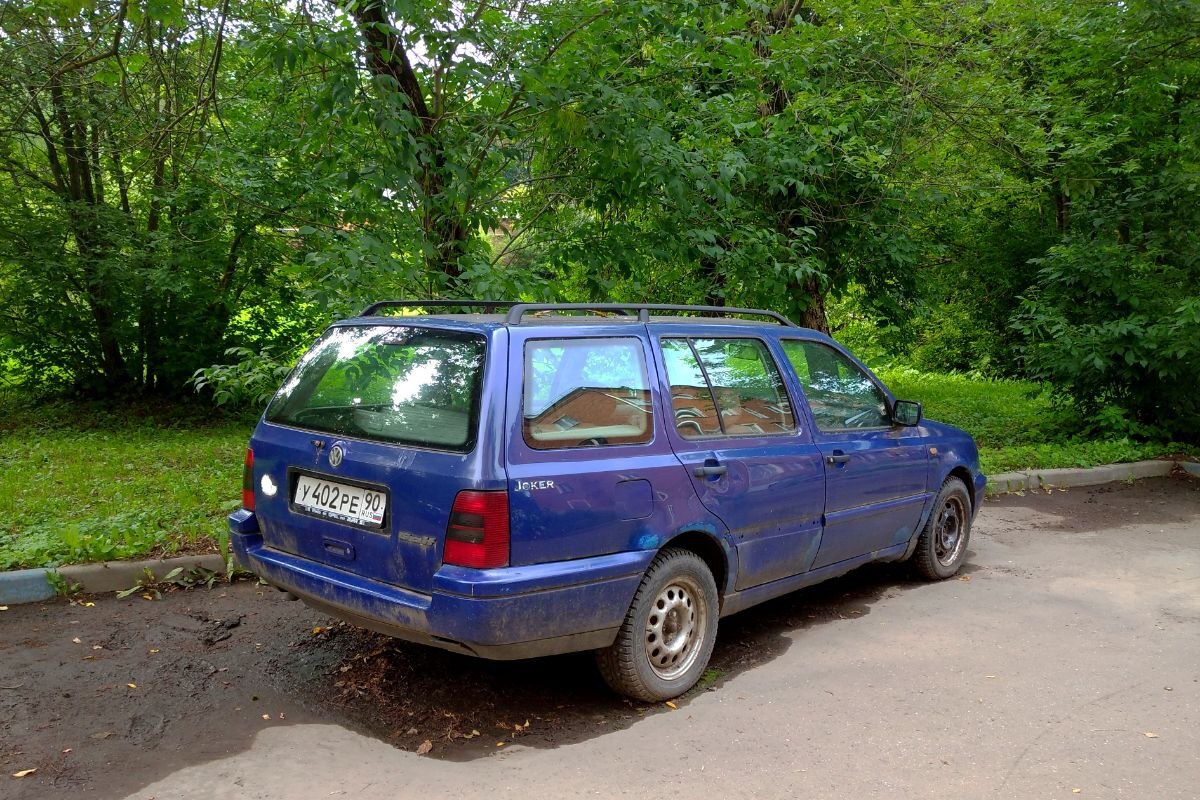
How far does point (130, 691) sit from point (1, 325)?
952 cm

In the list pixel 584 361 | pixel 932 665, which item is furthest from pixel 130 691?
pixel 932 665

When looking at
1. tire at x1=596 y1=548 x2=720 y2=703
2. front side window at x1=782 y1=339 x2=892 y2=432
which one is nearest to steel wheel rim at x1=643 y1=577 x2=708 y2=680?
tire at x1=596 y1=548 x2=720 y2=703

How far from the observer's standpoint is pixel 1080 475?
31.2 feet

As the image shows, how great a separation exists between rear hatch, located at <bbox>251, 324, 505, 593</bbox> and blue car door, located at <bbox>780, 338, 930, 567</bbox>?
2.20m

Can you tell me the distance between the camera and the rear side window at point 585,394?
3703 mm

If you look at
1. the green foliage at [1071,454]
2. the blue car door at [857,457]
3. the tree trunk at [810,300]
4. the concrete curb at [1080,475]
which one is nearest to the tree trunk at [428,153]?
the blue car door at [857,457]

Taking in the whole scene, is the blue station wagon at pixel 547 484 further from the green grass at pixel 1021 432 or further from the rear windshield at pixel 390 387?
the green grass at pixel 1021 432

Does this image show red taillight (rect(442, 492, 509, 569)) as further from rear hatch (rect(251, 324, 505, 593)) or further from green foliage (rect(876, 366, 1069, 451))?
green foliage (rect(876, 366, 1069, 451))

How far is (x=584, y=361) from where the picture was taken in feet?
13.0

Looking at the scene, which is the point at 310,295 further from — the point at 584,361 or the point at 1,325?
the point at 1,325

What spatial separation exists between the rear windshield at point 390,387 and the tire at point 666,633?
3.65 ft

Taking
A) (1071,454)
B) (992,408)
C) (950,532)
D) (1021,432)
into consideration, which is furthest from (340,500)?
(992,408)

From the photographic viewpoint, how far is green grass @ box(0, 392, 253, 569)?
18.6 feet

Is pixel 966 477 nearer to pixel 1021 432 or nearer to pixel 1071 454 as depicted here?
pixel 1071 454
